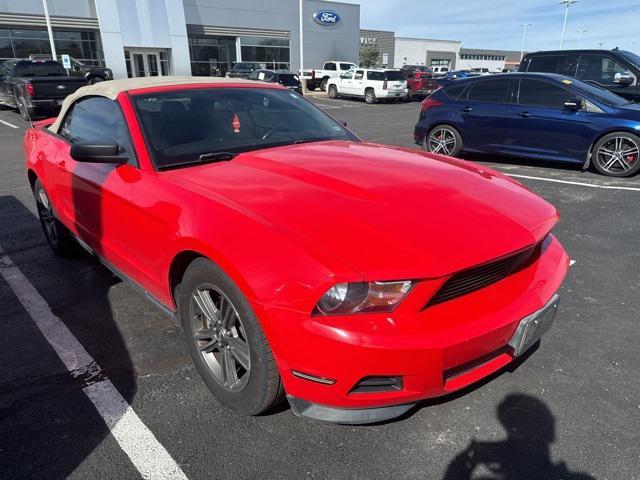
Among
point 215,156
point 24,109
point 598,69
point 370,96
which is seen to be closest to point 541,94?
point 598,69

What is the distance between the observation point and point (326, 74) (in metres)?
31.6

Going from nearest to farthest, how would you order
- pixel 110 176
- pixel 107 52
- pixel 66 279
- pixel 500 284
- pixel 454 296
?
pixel 454 296 → pixel 500 284 → pixel 110 176 → pixel 66 279 → pixel 107 52

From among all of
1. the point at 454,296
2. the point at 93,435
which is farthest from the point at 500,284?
the point at 93,435

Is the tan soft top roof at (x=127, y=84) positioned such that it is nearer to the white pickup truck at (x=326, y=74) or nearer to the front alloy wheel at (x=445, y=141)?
the front alloy wheel at (x=445, y=141)

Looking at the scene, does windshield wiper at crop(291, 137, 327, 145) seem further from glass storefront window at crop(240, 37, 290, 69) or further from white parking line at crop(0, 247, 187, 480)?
glass storefront window at crop(240, 37, 290, 69)

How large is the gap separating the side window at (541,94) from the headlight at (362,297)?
712 cm

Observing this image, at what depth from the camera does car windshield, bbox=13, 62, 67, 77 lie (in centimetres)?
1549

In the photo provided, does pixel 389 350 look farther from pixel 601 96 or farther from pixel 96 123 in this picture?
pixel 601 96

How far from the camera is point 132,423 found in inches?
93.4

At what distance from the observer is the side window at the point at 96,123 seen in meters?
3.05

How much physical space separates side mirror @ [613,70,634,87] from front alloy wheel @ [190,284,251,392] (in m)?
10.7

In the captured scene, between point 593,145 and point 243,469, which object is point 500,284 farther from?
point 593,145

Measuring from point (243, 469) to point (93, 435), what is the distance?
0.79 metres

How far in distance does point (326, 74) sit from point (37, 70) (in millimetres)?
19411
